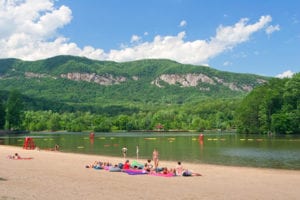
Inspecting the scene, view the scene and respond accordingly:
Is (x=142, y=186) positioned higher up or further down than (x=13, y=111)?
further down

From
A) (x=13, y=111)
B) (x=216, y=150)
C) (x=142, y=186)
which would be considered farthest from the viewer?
(x=13, y=111)

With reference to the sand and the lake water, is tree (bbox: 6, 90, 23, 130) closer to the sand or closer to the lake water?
the lake water

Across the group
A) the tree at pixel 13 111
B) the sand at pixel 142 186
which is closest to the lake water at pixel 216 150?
the sand at pixel 142 186

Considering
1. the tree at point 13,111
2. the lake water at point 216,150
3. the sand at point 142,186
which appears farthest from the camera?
the tree at point 13,111

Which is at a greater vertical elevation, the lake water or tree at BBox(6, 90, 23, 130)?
tree at BBox(6, 90, 23, 130)

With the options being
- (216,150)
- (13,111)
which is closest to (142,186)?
(216,150)

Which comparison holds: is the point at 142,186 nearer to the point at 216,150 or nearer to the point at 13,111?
the point at 216,150

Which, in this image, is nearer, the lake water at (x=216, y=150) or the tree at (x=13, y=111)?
the lake water at (x=216, y=150)

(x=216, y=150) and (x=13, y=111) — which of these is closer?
(x=216, y=150)

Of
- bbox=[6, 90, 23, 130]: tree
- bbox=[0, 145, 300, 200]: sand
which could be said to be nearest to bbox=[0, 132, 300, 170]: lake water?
bbox=[0, 145, 300, 200]: sand

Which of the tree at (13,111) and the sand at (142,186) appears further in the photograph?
the tree at (13,111)

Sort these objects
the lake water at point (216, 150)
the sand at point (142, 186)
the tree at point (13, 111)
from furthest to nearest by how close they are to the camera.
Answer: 1. the tree at point (13, 111)
2. the lake water at point (216, 150)
3. the sand at point (142, 186)

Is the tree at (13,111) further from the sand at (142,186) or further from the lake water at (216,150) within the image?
the sand at (142,186)

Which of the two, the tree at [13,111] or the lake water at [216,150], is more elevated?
the tree at [13,111]
